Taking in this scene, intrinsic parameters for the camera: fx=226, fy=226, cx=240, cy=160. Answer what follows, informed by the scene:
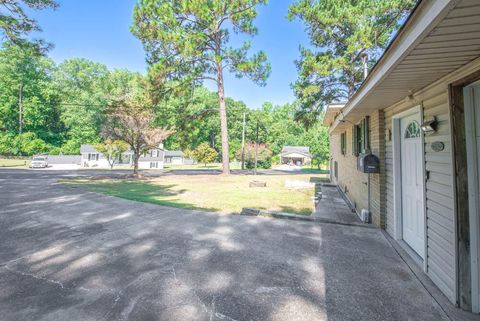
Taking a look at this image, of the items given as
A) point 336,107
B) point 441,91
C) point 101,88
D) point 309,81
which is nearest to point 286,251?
point 441,91

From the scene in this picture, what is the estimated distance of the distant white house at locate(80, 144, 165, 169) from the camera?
126 feet

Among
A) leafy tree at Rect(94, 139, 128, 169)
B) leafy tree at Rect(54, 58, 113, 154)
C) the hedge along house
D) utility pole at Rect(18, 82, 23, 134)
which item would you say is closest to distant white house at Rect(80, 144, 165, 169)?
leafy tree at Rect(54, 58, 113, 154)

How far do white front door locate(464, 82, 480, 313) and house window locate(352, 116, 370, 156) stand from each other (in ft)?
10.5

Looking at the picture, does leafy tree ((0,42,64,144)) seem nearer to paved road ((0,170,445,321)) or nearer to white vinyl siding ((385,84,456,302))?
paved road ((0,170,445,321))

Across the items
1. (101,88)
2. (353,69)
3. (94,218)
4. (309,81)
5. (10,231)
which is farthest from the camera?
(101,88)

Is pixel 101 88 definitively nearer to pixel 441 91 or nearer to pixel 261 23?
pixel 261 23

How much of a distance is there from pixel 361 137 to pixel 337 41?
12735 mm

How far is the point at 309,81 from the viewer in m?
16.3

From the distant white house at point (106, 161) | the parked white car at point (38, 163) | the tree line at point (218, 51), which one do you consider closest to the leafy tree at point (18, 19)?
the tree line at point (218, 51)

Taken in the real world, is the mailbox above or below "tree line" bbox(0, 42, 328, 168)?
below

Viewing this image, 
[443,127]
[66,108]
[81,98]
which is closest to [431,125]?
[443,127]

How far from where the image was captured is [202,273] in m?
3.04

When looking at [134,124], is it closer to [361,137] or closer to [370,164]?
[361,137]

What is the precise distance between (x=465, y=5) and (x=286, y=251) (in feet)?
11.5
